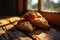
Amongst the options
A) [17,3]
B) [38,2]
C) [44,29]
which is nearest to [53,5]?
[38,2]

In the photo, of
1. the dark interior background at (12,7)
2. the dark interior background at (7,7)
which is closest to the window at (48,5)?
the dark interior background at (12,7)

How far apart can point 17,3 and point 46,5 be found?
115cm

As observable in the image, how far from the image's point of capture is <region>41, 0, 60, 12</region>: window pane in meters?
3.56

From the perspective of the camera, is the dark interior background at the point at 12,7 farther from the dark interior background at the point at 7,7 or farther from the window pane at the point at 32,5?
the window pane at the point at 32,5

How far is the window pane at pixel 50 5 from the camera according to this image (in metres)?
3.56

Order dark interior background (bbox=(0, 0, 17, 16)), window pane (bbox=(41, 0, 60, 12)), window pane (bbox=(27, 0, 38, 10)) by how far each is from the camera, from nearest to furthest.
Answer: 1. window pane (bbox=(41, 0, 60, 12))
2. window pane (bbox=(27, 0, 38, 10))
3. dark interior background (bbox=(0, 0, 17, 16))

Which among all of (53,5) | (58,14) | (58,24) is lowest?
(58,24)

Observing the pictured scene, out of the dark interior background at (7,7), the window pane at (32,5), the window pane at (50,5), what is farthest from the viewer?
the dark interior background at (7,7)

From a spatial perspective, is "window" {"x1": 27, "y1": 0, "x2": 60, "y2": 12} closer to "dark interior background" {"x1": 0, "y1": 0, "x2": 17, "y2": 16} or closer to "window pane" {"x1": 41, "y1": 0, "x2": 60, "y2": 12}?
"window pane" {"x1": 41, "y1": 0, "x2": 60, "y2": 12}

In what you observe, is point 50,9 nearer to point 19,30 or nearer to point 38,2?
point 38,2

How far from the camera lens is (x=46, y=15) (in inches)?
146

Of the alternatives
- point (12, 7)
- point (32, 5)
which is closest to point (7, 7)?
point (12, 7)

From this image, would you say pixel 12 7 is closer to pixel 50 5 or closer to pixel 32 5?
pixel 32 5

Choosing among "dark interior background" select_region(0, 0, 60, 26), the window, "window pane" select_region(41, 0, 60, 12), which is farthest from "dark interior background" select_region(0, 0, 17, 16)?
"window pane" select_region(41, 0, 60, 12)
